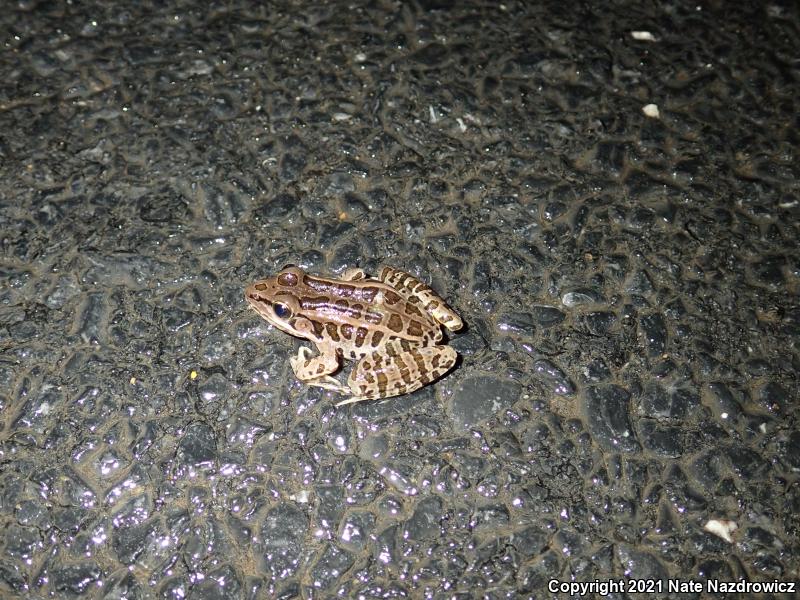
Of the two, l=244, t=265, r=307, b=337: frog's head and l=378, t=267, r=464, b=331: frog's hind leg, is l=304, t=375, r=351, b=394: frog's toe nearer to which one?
l=244, t=265, r=307, b=337: frog's head

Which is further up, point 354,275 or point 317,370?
point 354,275

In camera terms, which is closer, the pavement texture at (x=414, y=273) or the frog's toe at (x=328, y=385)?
the pavement texture at (x=414, y=273)

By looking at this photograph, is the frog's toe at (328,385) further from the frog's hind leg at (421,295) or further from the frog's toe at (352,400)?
the frog's hind leg at (421,295)

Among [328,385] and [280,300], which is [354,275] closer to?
[280,300]

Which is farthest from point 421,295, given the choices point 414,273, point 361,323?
point 361,323

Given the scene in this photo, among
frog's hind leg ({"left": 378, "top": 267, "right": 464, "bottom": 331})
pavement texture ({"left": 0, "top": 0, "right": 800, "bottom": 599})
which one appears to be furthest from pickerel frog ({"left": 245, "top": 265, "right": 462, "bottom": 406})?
pavement texture ({"left": 0, "top": 0, "right": 800, "bottom": 599})

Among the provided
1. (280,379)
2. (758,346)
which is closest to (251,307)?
(280,379)

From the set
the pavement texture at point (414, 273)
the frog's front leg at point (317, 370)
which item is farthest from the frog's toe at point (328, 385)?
the pavement texture at point (414, 273)
